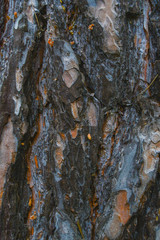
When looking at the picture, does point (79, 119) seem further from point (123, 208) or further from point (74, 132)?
point (123, 208)

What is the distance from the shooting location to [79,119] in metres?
1.15

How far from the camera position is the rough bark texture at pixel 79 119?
3.67 feet

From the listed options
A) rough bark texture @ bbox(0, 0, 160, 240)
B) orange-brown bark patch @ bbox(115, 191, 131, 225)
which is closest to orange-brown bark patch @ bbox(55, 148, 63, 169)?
rough bark texture @ bbox(0, 0, 160, 240)

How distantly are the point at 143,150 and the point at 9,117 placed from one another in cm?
66

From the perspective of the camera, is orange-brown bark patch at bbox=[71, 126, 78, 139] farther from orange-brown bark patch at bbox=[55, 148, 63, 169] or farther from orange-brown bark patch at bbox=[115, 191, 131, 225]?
orange-brown bark patch at bbox=[115, 191, 131, 225]

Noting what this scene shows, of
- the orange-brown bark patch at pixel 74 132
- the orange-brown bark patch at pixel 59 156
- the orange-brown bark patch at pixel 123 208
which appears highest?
the orange-brown bark patch at pixel 74 132

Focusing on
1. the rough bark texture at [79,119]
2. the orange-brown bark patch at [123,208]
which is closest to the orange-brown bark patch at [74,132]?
the rough bark texture at [79,119]

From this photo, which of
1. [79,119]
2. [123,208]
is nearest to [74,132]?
[79,119]

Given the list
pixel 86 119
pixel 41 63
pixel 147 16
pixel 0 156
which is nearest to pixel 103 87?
pixel 86 119

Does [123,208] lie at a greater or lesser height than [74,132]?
lesser

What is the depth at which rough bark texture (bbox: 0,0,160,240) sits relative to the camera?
3.67 ft

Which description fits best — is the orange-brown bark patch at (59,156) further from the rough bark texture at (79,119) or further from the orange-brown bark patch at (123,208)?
the orange-brown bark patch at (123,208)

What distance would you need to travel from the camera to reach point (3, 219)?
1156mm

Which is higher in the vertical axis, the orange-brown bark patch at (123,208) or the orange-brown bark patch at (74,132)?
the orange-brown bark patch at (74,132)
